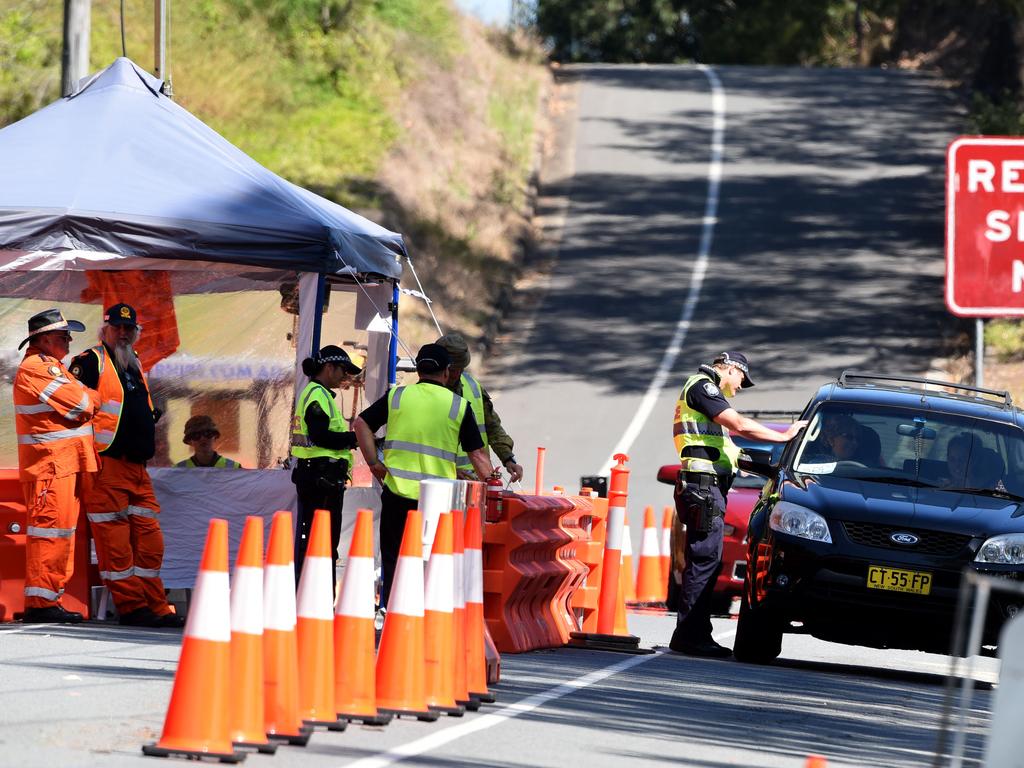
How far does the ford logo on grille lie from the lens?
1291cm

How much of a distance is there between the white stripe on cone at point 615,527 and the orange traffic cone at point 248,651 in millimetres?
6879

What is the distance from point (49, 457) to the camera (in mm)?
13477

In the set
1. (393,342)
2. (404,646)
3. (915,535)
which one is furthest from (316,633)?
(393,342)

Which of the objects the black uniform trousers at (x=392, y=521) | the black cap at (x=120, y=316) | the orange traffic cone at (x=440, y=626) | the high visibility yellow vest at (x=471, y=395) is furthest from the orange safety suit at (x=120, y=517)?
the orange traffic cone at (x=440, y=626)

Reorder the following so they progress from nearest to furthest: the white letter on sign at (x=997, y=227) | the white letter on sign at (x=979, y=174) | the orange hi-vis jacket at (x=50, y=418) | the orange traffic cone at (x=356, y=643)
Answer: the orange traffic cone at (x=356, y=643) → the white letter on sign at (x=997, y=227) → the white letter on sign at (x=979, y=174) → the orange hi-vis jacket at (x=50, y=418)

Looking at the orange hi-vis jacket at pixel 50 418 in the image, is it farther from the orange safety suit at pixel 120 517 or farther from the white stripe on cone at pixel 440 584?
the white stripe on cone at pixel 440 584

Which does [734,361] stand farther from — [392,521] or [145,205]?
[145,205]

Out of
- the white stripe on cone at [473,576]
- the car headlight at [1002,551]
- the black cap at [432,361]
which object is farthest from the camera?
the car headlight at [1002,551]

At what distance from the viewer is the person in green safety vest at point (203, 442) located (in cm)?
1564

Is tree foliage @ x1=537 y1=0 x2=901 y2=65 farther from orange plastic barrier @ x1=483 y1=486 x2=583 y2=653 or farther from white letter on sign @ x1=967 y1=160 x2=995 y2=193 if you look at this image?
white letter on sign @ x1=967 y1=160 x2=995 y2=193

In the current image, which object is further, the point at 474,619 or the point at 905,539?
the point at 905,539

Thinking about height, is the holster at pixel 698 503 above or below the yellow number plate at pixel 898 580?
above

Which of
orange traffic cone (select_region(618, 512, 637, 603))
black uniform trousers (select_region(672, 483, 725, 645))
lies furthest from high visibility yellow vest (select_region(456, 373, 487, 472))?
orange traffic cone (select_region(618, 512, 637, 603))

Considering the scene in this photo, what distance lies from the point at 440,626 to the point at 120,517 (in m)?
5.01
